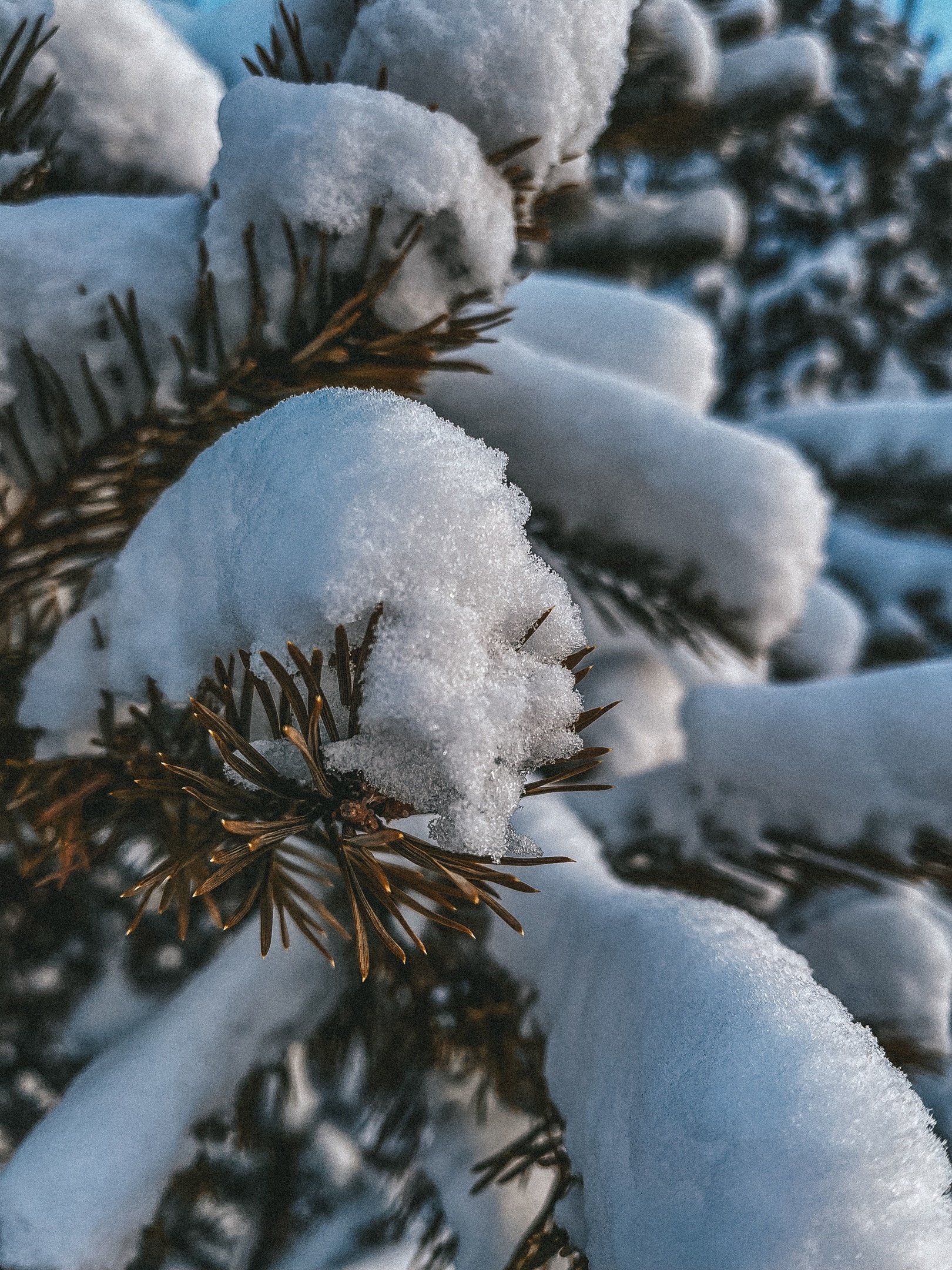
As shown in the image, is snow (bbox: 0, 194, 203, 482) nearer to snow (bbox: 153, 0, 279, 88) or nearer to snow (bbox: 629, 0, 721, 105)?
snow (bbox: 153, 0, 279, 88)

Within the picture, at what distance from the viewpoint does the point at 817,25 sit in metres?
3.74

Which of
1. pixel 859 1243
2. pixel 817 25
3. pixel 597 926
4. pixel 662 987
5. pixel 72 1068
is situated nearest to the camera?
pixel 859 1243

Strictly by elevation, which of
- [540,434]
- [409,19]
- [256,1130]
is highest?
[409,19]

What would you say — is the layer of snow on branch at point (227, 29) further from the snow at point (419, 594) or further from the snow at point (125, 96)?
the snow at point (419, 594)

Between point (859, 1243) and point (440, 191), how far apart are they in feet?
1.77

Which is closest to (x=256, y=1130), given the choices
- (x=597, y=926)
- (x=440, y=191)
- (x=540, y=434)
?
(x=597, y=926)

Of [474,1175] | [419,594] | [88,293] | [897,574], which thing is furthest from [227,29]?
[897,574]

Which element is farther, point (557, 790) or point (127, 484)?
point (127, 484)

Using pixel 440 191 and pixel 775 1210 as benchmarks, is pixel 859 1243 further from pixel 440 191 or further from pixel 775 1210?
pixel 440 191

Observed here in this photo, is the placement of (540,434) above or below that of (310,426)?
below

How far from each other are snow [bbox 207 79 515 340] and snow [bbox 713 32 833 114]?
44.1 inches

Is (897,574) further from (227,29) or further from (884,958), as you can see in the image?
(227,29)

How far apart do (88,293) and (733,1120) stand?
23.3 inches

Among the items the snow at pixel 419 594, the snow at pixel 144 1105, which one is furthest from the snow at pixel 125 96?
the snow at pixel 144 1105
